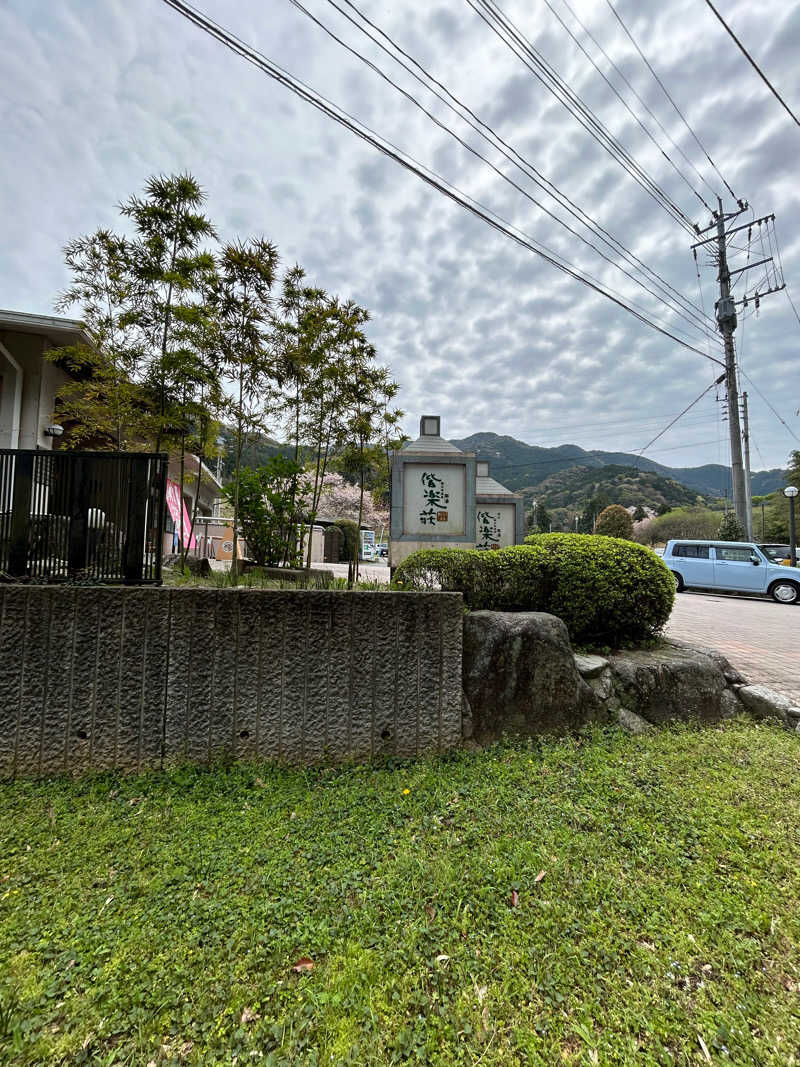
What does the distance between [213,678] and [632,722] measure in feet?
10.1

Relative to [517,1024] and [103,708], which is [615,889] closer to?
[517,1024]

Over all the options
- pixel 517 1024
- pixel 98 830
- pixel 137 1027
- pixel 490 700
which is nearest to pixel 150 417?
pixel 98 830

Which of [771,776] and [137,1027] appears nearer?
[137,1027]

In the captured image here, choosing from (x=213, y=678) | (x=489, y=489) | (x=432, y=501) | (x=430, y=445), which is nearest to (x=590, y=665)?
(x=213, y=678)

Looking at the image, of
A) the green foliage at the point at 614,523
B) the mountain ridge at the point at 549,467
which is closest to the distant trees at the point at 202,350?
the green foliage at the point at 614,523

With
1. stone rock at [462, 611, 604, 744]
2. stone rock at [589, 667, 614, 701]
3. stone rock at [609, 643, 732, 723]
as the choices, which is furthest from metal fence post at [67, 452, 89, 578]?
stone rock at [609, 643, 732, 723]

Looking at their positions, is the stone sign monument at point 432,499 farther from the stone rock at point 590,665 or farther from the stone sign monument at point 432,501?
the stone rock at point 590,665

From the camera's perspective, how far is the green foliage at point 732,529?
1681 cm

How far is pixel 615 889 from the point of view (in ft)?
6.22

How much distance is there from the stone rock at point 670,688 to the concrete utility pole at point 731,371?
15.5 meters

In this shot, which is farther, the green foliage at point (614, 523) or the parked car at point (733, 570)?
the green foliage at point (614, 523)

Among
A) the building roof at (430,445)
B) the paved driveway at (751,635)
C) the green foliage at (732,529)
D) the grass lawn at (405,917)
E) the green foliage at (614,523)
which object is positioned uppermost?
the green foliage at (614,523)

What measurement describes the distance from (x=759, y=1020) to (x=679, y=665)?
2553 millimetres

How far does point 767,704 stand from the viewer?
360 centimetres
